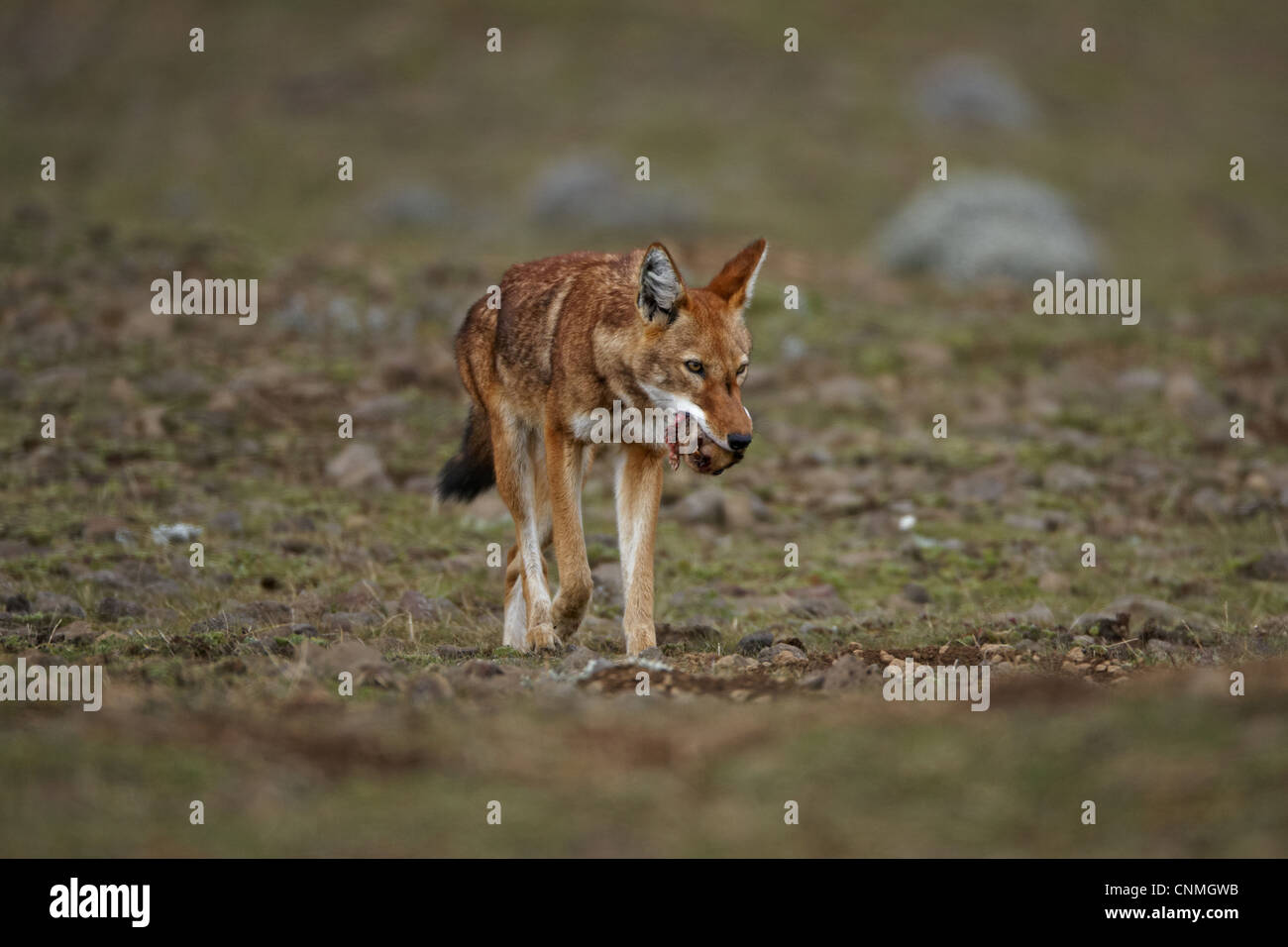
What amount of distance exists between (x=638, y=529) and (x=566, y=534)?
1.32 feet

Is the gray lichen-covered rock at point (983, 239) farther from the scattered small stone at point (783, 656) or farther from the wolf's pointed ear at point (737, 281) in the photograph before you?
the scattered small stone at point (783, 656)

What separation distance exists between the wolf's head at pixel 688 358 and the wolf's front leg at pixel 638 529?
42 centimetres

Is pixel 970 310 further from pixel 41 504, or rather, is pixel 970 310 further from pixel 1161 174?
pixel 1161 174

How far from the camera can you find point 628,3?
150ft

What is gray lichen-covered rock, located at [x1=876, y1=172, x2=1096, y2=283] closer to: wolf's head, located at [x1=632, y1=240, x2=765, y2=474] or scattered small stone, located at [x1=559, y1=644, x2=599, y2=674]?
wolf's head, located at [x1=632, y1=240, x2=765, y2=474]

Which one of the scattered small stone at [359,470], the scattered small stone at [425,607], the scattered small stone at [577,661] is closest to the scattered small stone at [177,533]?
the scattered small stone at [359,470]

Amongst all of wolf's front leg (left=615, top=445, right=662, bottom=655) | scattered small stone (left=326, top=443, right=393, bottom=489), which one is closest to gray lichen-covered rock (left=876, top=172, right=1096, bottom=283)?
scattered small stone (left=326, top=443, right=393, bottom=489)

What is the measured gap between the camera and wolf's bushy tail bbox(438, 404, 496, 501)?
8.86 meters

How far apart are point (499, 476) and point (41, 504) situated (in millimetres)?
3857

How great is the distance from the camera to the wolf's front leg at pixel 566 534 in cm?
778

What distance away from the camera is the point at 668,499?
1162cm

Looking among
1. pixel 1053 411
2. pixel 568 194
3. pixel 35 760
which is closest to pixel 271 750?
pixel 35 760

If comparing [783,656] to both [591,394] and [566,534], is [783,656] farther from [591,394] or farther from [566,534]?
[591,394]

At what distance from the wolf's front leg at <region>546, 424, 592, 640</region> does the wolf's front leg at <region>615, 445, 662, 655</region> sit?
25cm
